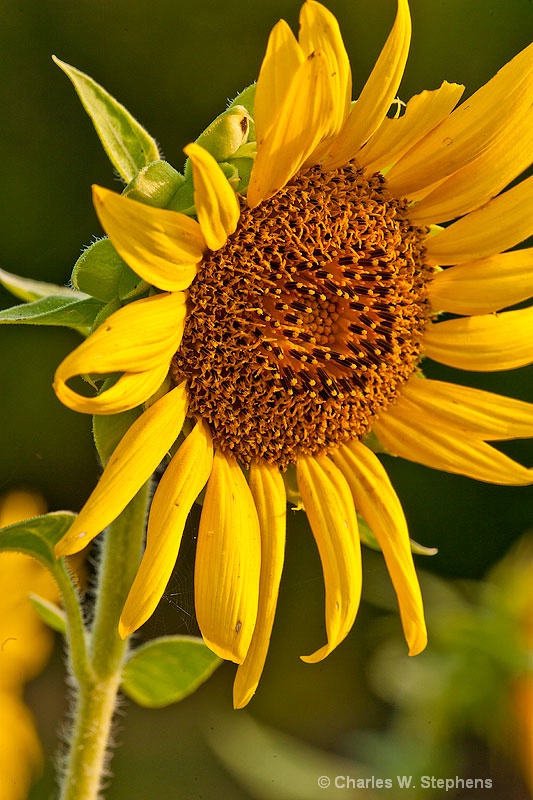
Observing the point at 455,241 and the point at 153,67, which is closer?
the point at 455,241

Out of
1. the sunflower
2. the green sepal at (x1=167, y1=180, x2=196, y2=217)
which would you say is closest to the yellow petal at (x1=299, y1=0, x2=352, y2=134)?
the sunflower

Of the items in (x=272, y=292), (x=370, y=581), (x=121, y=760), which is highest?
(x=272, y=292)

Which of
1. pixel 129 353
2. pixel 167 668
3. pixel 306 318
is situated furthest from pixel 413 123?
pixel 167 668

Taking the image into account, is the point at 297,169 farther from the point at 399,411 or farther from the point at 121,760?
the point at 121,760

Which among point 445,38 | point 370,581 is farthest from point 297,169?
point 370,581

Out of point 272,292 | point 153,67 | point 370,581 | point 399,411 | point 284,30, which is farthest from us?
point 370,581

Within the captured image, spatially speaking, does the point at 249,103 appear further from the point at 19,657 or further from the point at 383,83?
the point at 19,657

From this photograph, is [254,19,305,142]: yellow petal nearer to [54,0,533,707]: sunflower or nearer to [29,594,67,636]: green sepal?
[54,0,533,707]: sunflower
